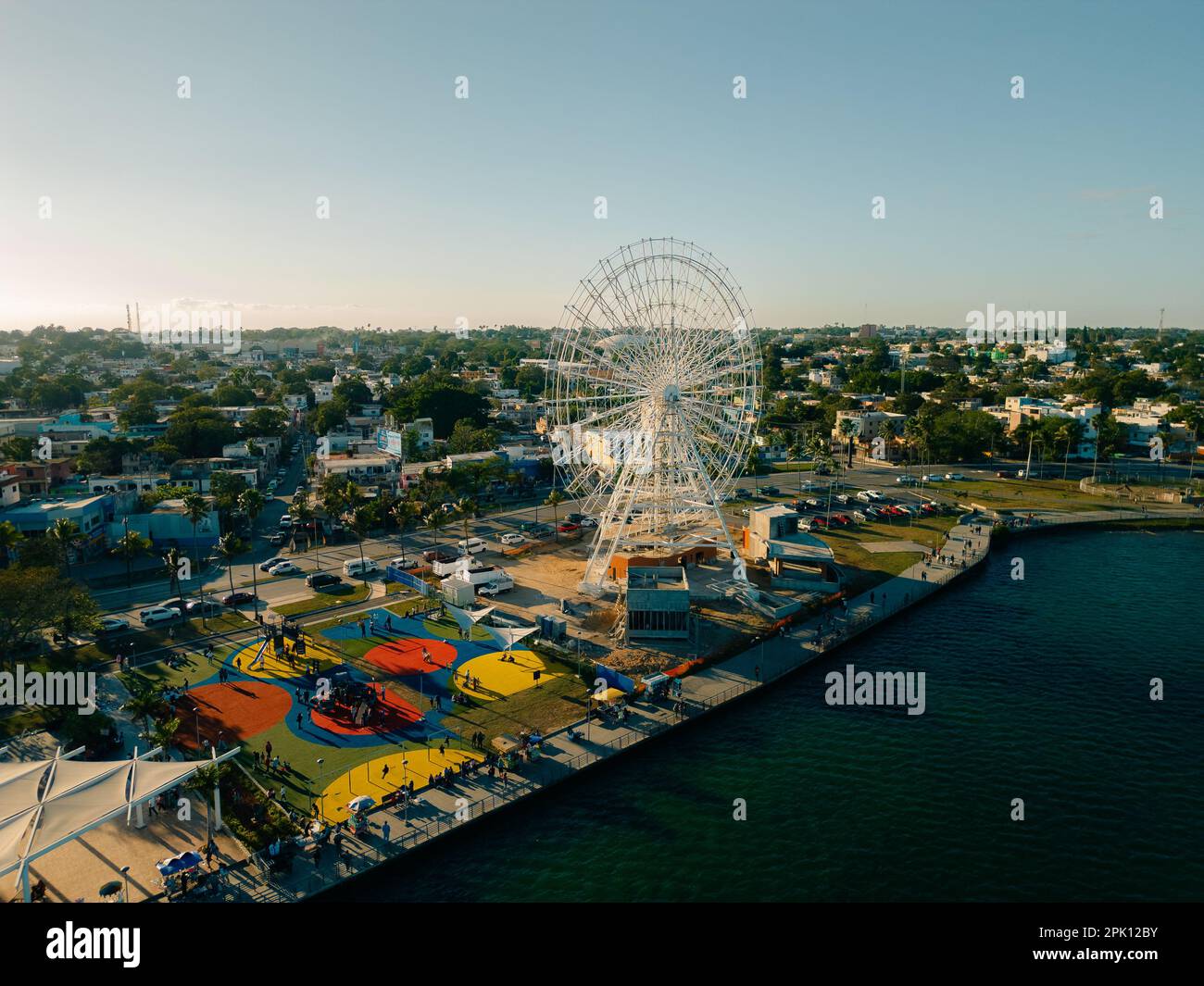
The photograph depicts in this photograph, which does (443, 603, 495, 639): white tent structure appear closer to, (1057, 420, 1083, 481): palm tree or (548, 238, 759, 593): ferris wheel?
(548, 238, 759, 593): ferris wheel

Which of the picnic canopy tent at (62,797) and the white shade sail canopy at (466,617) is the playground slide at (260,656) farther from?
the picnic canopy tent at (62,797)

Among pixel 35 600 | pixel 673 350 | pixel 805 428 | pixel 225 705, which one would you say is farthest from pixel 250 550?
pixel 805 428

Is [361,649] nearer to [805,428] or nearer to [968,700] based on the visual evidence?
[968,700]

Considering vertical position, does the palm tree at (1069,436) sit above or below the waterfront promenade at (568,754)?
above

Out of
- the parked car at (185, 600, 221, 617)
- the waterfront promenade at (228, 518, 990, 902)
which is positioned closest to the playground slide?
the parked car at (185, 600, 221, 617)

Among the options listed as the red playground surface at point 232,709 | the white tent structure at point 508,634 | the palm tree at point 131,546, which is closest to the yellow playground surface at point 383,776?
the red playground surface at point 232,709
